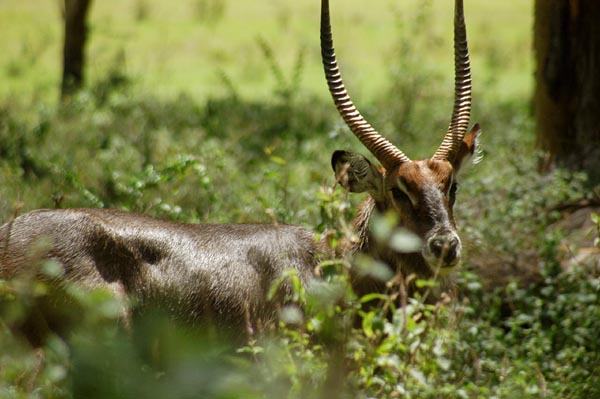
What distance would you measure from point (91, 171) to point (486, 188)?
131 inches

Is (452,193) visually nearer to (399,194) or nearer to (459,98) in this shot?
(399,194)

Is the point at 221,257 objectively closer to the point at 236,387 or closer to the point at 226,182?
the point at 226,182

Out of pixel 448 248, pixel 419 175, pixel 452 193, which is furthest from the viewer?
pixel 452 193

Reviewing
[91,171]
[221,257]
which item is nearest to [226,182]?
[91,171]

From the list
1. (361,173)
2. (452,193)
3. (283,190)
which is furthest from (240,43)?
(452,193)

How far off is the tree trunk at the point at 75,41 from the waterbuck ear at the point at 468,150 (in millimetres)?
7258

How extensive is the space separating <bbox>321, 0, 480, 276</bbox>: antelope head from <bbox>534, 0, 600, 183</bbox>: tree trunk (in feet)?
7.60

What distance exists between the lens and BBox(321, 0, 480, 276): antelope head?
5172 millimetres

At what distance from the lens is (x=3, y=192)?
277 inches

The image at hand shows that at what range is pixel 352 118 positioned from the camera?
5785mm

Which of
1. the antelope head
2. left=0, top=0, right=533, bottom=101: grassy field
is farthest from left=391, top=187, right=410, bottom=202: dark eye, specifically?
left=0, top=0, right=533, bottom=101: grassy field

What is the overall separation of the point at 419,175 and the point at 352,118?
2.21ft

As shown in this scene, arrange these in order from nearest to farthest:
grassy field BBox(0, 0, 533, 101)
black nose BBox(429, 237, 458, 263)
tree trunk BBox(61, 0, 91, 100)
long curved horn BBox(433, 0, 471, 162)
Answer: black nose BBox(429, 237, 458, 263) < long curved horn BBox(433, 0, 471, 162) < tree trunk BBox(61, 0, 91, 100) < grassy field BBox(0, 0, 533, 101)

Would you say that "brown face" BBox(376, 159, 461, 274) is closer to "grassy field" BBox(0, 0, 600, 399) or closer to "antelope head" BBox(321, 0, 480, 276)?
"antelope head" BBox(321, 0, 480, 276)
